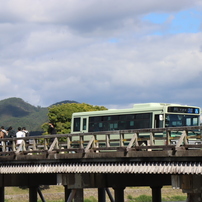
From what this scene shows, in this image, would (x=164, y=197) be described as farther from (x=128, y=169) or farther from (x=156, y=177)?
(x=128, y=169)

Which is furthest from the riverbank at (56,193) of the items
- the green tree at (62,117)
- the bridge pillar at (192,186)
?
the bridge pillar at (192,186)

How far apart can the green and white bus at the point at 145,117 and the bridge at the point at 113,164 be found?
5408mm

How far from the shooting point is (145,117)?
38562 millimetres

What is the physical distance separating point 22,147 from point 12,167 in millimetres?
1162

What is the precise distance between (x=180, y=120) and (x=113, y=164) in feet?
47.6

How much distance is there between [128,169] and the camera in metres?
24.0

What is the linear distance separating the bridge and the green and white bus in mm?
5408

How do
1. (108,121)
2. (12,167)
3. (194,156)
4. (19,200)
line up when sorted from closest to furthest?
(194,156) → (12,167) → (108,121) → (19,200)

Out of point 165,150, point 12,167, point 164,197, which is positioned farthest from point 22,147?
point 164,197

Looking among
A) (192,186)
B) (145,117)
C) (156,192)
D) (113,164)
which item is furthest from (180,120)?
(192,186)

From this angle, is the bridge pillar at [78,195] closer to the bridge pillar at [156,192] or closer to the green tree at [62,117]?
the bridge pillar at [156,192]

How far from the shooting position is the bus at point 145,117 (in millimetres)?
37938

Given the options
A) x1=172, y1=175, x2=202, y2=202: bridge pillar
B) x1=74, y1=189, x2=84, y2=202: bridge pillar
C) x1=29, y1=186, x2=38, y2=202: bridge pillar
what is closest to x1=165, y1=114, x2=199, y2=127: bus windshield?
x1=29, y1=186, x2=38, y2=202: bridge pillar

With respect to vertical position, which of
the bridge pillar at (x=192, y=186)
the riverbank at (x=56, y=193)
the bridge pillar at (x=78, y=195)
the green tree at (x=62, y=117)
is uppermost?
the green tree at (x=62, y=117)
